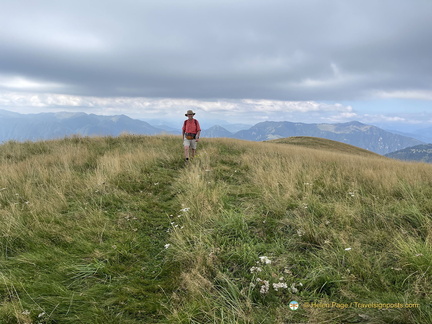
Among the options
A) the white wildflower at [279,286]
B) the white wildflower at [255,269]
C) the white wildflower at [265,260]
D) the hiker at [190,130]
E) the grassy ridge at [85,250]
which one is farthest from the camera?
the hiker at [190,130]

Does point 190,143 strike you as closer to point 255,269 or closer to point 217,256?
point 217,256

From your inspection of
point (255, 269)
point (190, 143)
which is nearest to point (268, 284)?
point (255, 269)

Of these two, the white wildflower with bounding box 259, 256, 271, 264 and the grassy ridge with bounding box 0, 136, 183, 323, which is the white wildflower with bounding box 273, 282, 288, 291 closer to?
the white wildflower with bounding box 259, 256, 271, 264

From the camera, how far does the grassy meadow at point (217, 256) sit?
2.47m

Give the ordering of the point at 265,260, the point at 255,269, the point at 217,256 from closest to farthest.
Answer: the point at 255,269 < the point at 265,260 < the point at 217,256

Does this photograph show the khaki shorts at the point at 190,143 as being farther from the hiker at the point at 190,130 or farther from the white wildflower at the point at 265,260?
the white wildflower at the point at 265,260

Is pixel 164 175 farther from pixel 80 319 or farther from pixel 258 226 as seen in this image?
pixel 80 319

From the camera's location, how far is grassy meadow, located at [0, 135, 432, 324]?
2.47 meters

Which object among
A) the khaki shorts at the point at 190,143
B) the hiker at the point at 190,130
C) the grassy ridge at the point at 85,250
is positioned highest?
the hiker at the point at 190,130

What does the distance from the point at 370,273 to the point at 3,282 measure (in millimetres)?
4887

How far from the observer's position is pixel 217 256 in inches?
134

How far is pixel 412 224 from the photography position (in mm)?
4215

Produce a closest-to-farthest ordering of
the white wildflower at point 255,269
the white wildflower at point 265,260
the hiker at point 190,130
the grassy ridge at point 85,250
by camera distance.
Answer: the grassy ridge at point 85,250, the white wildflower at point 255,269, the white wildflower at point 265,260, the hiker at point 190,130

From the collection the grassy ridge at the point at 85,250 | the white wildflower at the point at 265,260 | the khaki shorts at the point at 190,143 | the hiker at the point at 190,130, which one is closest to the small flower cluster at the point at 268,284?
the white wildflower at the point at 265,260
